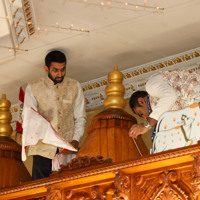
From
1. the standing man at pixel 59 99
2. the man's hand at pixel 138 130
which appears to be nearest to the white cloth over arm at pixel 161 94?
the man's hand at pixel 138 130

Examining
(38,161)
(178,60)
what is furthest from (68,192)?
(178,60)

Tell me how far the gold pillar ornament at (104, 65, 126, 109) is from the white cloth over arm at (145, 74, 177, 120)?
2.82 feet

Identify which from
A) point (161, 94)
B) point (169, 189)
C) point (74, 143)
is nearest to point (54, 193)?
point (169, 189)

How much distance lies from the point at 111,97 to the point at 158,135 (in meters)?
1.16

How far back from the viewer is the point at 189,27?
4.94 meters

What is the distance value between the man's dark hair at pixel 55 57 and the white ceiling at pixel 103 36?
0.30 ft

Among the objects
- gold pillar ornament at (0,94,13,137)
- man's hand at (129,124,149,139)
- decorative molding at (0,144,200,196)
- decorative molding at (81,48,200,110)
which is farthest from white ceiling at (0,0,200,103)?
decorative molding at (0,144,200,196)

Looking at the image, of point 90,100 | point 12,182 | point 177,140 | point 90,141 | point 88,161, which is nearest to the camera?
point 177,140

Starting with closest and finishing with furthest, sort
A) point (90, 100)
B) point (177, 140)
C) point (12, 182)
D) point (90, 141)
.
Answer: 1. point (177, 140)
2. point (90, 141)
3. point (12, 182)
4. point (90, 100)

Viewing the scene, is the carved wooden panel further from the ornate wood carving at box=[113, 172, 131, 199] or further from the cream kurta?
the cream kurta

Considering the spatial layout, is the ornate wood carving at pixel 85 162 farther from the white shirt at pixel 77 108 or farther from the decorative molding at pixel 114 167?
the white shirt at pixel 77 108

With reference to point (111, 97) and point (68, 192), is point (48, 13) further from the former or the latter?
point (68, 192)

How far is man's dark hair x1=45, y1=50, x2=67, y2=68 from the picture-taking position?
514 cm

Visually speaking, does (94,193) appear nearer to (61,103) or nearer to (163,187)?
(163,187)
